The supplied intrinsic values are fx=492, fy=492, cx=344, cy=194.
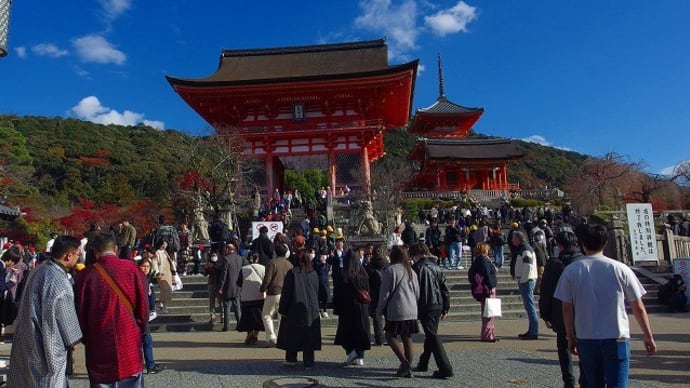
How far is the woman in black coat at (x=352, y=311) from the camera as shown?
5858 millimetres

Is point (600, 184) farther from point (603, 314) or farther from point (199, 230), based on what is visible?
point (603, 314)

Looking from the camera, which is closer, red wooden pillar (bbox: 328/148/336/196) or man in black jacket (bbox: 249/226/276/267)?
man in black jacket (bbox: 249/226/276/267)

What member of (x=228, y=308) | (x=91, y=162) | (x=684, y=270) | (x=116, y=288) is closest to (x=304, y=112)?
(x=228, y=308)

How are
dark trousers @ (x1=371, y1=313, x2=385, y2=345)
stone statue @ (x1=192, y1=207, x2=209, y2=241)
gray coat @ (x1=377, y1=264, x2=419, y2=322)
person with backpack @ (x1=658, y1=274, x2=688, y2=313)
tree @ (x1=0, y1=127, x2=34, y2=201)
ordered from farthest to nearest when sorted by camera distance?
tree @ (x1=0, y1=127, x2=34, y2=201) → stone statue @ (x1=192, y1=207, x2=209, y2=241) → person with backpack @ (x1=658, y1=274, x2=688, y2=313) → dark trousers @ (x1=371, y1=313, x2=385, y2=345) → gray coat @ (x1=377, y1=264, x2=419, y2=322)

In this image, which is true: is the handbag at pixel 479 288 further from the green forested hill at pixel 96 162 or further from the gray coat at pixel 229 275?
the green forested hill at pixel 96 162

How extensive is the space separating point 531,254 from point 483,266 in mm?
823

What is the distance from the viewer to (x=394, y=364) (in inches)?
232

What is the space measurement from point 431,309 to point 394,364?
0.96 m

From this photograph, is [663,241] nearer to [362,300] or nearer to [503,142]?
[362,300]

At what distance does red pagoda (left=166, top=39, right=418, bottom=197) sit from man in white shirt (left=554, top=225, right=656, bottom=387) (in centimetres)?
2145

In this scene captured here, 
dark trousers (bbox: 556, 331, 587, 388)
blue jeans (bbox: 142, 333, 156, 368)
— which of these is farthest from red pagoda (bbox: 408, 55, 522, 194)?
blue jeans (bbox: 142, 333, 156, 368)

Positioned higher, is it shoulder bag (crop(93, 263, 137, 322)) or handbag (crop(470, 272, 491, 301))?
shoulder bag (crop(93, 263, 137, 322))

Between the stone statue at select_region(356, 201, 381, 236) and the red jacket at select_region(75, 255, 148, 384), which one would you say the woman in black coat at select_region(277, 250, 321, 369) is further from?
the stone statue at select_region(356, 201, 381, 236)

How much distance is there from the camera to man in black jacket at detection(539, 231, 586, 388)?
15.3 ft
